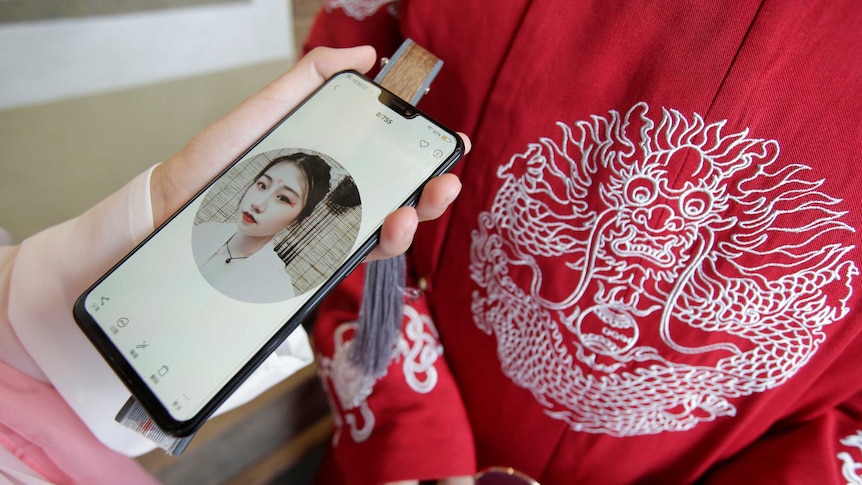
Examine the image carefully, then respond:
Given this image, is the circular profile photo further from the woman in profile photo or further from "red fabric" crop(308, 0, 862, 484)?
"red fabric" crop(308, 0, 862, 484)

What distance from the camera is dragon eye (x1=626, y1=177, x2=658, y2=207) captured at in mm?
317

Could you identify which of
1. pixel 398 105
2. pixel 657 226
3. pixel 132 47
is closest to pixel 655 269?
pixel 657 226

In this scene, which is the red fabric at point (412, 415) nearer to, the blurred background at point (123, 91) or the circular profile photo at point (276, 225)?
the circular profile photo at point (276, 225)

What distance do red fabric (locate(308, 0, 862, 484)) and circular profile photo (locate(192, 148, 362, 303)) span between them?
0.11 meters

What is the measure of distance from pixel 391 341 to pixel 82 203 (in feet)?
1.39

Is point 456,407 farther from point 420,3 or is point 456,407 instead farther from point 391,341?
point 420,3

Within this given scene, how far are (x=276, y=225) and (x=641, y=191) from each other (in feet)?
0.79

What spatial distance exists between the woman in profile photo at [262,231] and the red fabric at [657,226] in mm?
120

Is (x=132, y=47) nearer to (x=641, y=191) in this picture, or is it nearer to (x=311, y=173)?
(x=311, y=173)

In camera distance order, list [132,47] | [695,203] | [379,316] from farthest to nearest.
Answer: [132,47]
[379,316]
[695,203]

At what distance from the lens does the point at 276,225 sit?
13.0 inches

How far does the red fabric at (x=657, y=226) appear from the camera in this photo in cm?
28

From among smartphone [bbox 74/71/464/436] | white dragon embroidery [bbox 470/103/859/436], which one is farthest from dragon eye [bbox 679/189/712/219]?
smartphone [bbox 74/71/464/436]

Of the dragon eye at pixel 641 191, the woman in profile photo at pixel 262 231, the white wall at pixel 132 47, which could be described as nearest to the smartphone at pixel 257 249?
the woman in profile photo at pixel 262 231
